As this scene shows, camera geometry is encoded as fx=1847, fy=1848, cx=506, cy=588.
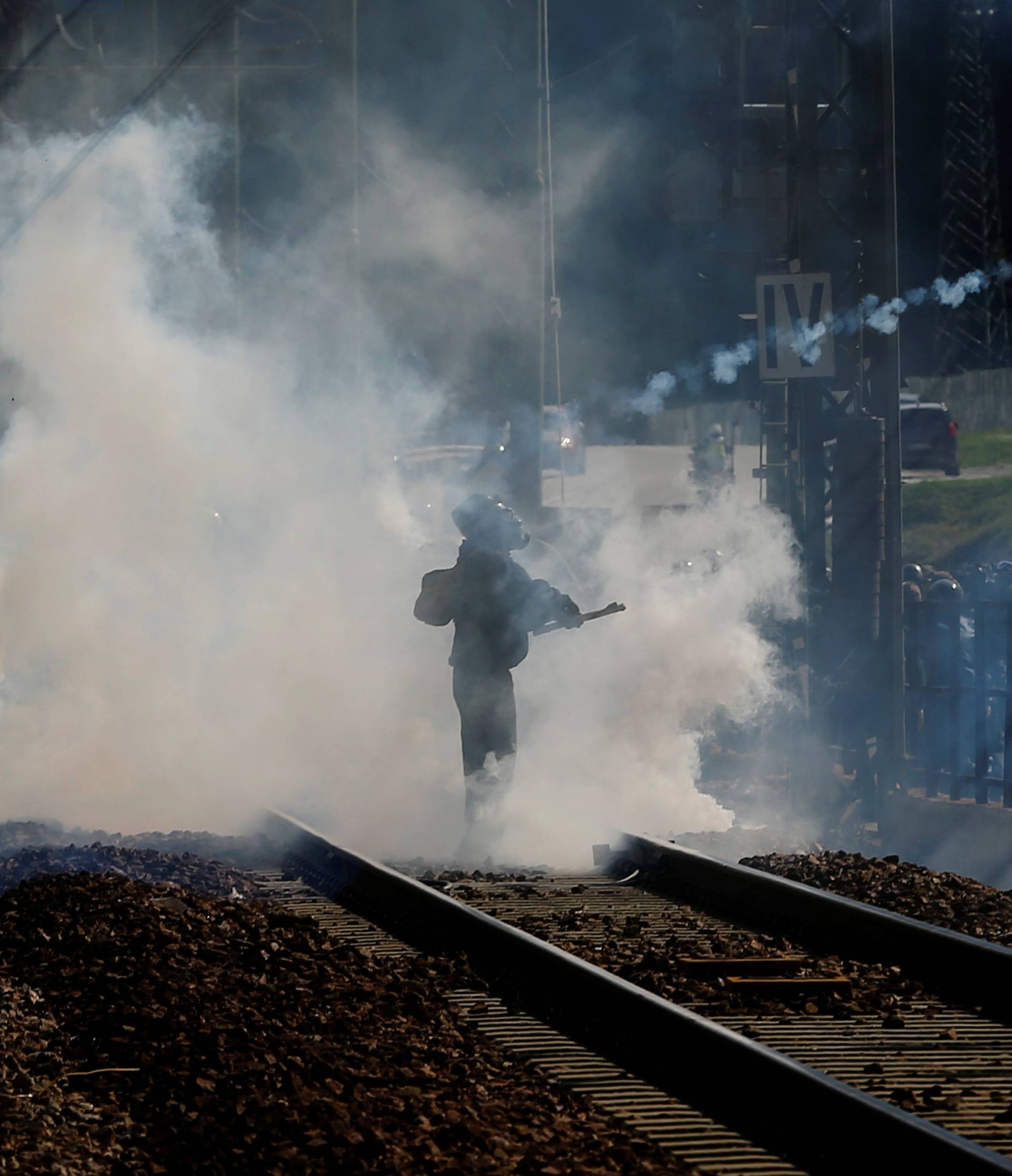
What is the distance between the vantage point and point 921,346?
36.2 m

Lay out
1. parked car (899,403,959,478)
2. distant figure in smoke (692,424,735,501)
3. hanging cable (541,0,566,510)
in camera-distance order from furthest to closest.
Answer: distant figure in smoke (692,424,735,501) < parked car (899,403,959,478) < hanging cable (541,0,566,510)

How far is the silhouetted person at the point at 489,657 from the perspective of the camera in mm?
11359

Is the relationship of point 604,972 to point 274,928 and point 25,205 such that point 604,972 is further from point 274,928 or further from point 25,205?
point 25,205

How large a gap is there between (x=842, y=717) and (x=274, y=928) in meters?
5.96

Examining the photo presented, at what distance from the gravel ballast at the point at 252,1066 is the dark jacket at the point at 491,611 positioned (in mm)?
A: 3422

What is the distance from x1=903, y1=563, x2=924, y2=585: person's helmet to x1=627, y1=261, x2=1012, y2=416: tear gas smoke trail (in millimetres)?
2547

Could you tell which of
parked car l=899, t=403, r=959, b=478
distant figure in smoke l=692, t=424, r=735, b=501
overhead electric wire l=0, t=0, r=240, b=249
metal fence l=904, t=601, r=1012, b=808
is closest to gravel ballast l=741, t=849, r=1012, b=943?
metal fence l=904, t=601, r=1012, b=808

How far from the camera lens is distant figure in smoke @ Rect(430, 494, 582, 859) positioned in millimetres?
11359

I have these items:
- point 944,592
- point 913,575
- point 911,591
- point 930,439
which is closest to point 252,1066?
point 944,592

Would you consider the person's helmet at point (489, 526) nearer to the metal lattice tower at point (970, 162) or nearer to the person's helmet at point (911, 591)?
the person's helmet at point (911, 591)

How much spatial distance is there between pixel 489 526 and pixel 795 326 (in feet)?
9.26

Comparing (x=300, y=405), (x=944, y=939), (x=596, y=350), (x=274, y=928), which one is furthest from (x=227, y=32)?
(x=944, y=939)

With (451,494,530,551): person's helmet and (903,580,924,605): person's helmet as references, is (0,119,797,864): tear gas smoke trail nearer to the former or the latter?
(903,580,924,605): person's helmet

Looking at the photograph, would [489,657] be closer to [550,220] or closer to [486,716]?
[486,716]
